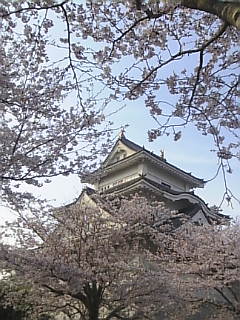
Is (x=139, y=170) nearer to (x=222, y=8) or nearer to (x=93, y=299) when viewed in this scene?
(x=93, y=299)

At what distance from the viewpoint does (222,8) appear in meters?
2.53

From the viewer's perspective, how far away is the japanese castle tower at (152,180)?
15.6m

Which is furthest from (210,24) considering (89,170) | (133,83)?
(89,170)

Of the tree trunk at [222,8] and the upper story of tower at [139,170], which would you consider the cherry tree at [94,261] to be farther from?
the tree trunk at [222,8]

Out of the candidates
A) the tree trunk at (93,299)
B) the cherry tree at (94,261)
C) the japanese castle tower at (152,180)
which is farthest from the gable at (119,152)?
the tree trunk at (93,299)

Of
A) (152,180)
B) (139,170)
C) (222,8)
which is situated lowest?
(222,8)

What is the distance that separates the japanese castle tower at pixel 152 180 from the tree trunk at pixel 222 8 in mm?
12237

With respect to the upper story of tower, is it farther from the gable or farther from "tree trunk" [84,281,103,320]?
"tree trunk" [84,281,103,320]

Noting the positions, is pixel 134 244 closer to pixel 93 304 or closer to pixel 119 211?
pixel 119 211

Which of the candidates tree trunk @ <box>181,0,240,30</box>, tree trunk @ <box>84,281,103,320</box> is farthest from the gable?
tree trunk @ <box>181,0,240,30</box>

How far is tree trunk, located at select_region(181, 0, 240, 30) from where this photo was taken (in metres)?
2.40

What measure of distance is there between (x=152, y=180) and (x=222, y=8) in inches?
583

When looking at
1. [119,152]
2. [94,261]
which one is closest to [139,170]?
[119,152]

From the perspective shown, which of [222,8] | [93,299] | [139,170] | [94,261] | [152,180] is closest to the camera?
[222,8]
